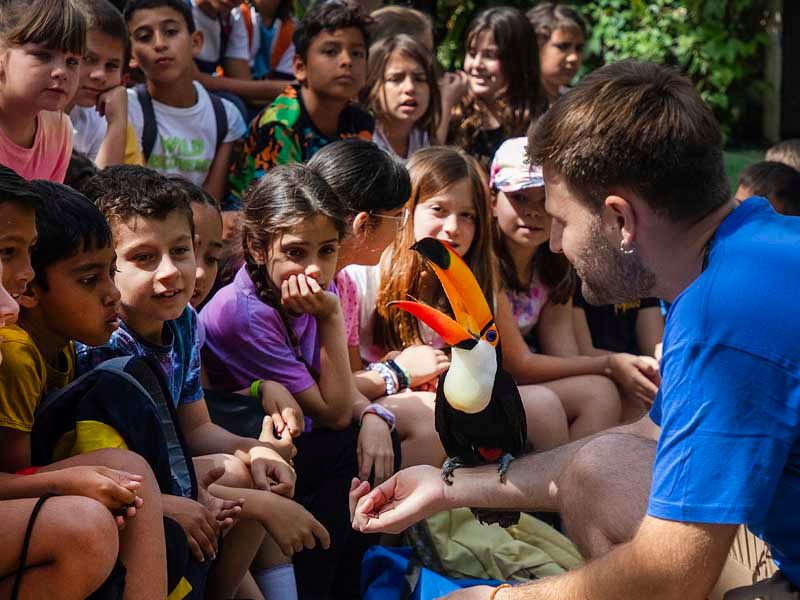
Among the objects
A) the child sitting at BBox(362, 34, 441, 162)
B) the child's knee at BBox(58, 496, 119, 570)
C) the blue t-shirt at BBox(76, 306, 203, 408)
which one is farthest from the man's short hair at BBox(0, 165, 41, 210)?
the child sitting at BBox(362, 34, 441, 162)

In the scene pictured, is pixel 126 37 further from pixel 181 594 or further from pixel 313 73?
pixel 181 594

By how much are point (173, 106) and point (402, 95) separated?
930mm

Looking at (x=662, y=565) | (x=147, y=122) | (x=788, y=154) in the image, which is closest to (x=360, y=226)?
(x=147, y=122)

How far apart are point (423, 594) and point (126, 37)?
81.3 inches

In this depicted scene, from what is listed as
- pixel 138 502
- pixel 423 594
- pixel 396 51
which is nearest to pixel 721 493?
pixel 138 502

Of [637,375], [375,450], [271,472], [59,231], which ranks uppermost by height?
[59,231]

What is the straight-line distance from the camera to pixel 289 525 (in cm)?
238

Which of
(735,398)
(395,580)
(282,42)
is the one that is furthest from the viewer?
(282,42)

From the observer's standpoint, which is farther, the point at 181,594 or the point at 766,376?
the point at 181,594

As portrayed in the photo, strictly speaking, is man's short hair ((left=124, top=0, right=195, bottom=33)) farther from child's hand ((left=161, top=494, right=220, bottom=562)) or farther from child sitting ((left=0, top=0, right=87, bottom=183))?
child's hand ((left=161, top=494, right=220, bottom=562))

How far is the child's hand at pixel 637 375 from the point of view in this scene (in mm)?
3570

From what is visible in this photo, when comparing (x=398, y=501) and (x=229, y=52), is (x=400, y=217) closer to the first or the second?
(x=398, y=501)

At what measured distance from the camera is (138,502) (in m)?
1.84

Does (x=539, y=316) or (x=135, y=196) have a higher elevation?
(x=135, y=196)
